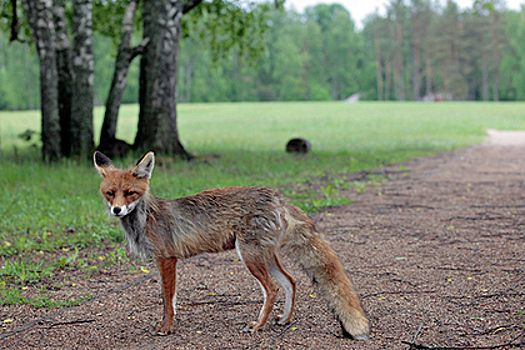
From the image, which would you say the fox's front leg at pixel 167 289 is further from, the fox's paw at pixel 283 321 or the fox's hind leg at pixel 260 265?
the fox's paw at pixel 283 321

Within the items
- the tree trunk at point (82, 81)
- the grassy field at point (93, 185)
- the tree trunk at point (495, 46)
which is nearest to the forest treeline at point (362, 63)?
the tree trunk at point (495, 46)

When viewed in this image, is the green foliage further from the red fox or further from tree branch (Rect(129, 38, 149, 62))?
tree branch (Rect(129, 38, 149, 62))

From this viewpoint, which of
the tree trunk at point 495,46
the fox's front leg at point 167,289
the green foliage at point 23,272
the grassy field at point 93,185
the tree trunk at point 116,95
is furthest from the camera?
the tree trunk at point 495,46

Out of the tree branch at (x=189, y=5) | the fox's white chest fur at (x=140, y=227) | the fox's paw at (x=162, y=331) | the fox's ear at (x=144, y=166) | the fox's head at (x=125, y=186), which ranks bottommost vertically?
the fox's paw at (x=162, y=331)

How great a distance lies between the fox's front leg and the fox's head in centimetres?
45

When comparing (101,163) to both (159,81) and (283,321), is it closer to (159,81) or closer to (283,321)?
(283,321)

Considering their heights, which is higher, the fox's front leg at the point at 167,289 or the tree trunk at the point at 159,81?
the tree trunk at the point at 159,81

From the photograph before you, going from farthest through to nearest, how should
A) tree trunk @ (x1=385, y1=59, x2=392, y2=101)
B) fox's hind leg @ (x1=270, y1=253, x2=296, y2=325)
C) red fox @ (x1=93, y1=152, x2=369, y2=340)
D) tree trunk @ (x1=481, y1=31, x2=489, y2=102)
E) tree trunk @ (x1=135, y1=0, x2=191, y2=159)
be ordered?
1. tree trunk @ (x1=385, y1=59, x2=392, y2=101)
2. tree trunk @ (x1=481, y1=31, x2=489, y2=102)
3. tree trunk @ (x1=135, y1=0, x2=191, y2=159)
4. fox's hind leg @ (x1=270, y1=253, x2=296, y2=325)
5. red fox @ (x1=93, y1=152, x2=369, y2=340)

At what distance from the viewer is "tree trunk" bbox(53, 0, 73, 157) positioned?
1242 centimetres

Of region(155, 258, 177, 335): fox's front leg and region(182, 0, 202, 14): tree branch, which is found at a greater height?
region(182, 0, 202, 14): tree branch

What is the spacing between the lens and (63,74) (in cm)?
1262

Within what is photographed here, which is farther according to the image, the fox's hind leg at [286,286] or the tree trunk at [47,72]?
the tree trunk at [47,72]

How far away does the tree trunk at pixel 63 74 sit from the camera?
12422mm

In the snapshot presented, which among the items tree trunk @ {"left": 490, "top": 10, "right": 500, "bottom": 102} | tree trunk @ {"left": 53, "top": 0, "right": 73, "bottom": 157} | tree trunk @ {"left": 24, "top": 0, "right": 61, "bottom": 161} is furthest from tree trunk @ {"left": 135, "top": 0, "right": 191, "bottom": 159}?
tree trunk @ {"left": 490, "top": 10, "right": 500, "bottom": 102}
